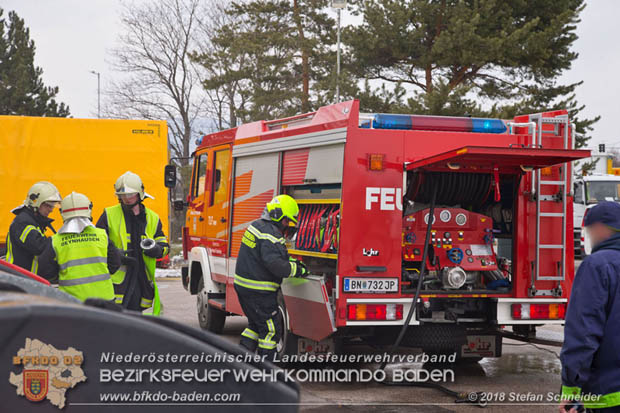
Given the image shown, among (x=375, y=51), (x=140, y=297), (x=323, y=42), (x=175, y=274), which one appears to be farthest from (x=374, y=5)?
(x=140, y=297)

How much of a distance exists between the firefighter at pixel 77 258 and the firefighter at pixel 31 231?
7.3 inches

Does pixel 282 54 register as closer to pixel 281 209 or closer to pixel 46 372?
pixel 281 209

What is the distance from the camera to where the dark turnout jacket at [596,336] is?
3.53m

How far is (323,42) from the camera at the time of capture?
28406 mm

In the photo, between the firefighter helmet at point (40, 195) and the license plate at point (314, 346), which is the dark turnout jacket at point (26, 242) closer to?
the firefighter helmet at point (40, 195)

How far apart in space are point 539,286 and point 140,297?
12.6 feet

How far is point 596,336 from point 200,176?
789 centimetres

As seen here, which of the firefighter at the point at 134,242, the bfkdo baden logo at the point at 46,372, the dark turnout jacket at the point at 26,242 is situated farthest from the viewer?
the firefighter at the point at 134,242

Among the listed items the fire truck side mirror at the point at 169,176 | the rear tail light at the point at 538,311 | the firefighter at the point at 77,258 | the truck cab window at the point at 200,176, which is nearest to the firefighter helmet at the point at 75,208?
the firefighter at the point at 77,258

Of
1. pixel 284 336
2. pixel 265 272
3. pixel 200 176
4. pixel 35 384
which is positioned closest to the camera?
pixel 35 384

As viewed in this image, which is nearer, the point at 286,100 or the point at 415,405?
the point at 415,405

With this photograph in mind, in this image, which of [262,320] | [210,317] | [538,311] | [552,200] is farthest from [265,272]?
[210,317]

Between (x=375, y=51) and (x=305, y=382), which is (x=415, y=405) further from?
(x=375, y=51)

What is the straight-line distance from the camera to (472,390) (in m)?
7.27
